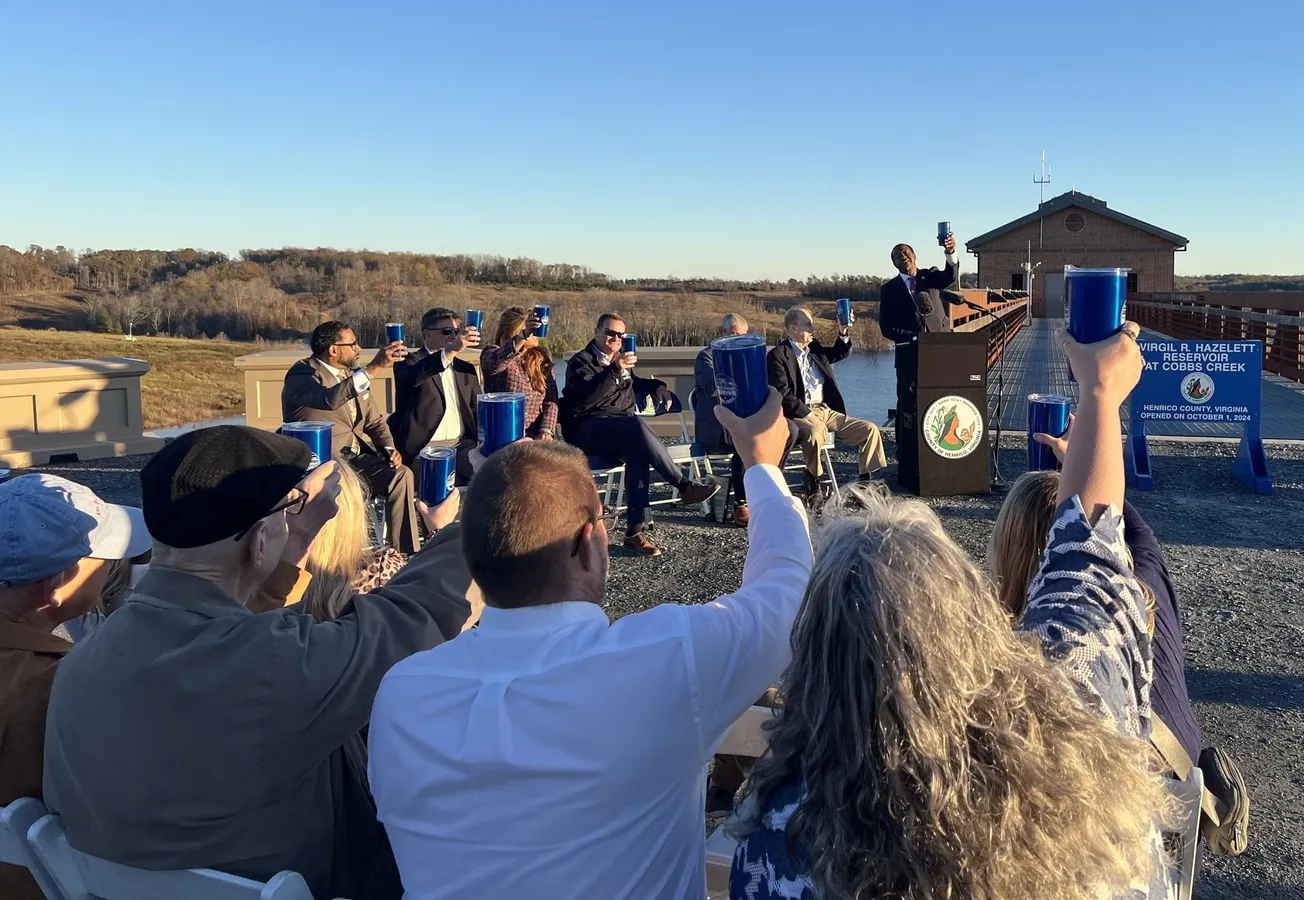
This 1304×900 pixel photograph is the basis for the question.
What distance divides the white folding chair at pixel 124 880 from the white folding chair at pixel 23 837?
23 mm

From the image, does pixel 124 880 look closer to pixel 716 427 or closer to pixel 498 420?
pixel 498 420

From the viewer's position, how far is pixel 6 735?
5.57ft

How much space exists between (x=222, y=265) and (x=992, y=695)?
49998mm

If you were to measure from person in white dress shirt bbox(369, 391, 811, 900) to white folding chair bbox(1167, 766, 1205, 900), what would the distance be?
751 mm

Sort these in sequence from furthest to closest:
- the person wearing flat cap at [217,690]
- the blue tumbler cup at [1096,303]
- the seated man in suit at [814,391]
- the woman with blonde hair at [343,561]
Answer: the seated man in suit at [814,391]
the woman with blonde hair at [343,561]
the blue tumbler cup at [1096,303]
the person wearing flat cap at [217,690]

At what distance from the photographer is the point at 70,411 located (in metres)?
9.62

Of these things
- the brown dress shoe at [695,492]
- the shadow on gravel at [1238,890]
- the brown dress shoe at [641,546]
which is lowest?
the shadow on gravel at [1238,890]

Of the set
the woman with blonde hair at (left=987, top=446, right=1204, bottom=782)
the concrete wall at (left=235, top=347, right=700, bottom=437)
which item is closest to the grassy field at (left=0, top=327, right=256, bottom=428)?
the concrete wall at (left=235, top=347, right=700, bottom=437)

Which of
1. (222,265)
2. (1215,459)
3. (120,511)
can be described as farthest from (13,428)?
(222,265)

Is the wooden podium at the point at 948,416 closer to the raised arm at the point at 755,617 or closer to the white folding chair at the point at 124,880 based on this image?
the raised arm at the point at 755,617

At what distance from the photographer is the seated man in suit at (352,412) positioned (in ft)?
18.0

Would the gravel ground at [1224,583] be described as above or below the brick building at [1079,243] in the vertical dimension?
below

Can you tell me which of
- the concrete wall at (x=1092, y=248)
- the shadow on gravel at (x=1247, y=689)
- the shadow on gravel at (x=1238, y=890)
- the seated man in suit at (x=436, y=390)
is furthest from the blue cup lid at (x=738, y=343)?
the concrete wall at (x=1092, y=248)

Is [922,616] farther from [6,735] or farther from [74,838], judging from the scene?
[6,735]
